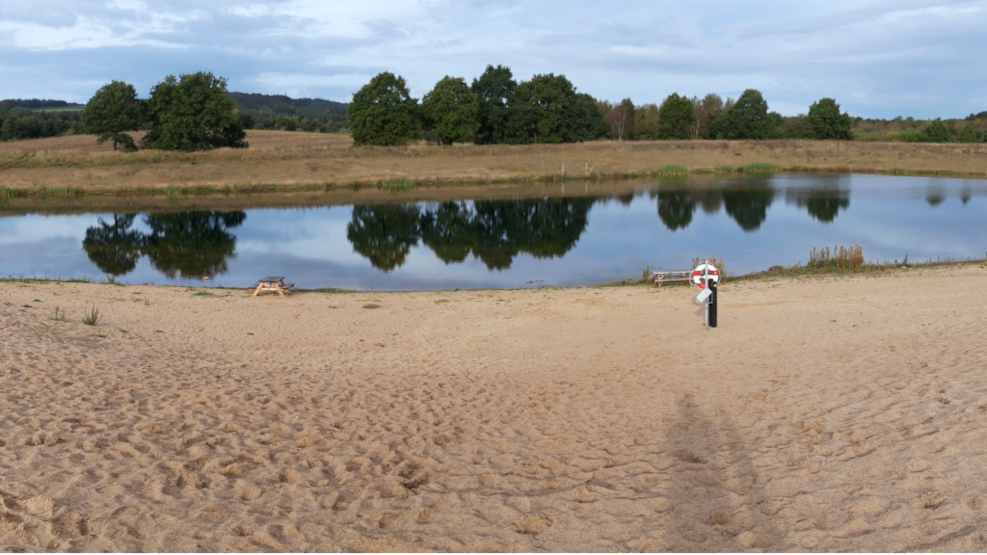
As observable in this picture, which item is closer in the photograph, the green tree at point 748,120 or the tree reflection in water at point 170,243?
the tree reflection in water at point 170,243

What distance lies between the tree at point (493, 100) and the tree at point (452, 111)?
2489mm

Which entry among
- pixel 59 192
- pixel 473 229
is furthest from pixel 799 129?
pixel 59 192

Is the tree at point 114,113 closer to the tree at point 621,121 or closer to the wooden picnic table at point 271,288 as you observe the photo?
the wooden picnic table at point 271,288

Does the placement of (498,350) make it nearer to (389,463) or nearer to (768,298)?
(389,463)

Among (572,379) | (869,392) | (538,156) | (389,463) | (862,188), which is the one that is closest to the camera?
(389,463)

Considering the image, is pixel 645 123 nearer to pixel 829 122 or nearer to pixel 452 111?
pixel 829 122

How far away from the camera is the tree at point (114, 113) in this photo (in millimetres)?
56156

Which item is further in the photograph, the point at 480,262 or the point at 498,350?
the point at 480,262

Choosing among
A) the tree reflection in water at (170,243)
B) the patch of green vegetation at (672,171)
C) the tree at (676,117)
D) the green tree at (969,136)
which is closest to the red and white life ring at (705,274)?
the tree reflection in water at (170,243)

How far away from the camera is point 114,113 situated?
56344 mm

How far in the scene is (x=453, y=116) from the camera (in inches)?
2579

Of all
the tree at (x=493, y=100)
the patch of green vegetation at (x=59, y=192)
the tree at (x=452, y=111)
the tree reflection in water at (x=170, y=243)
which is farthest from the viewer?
the tree at (x=493, y=100)

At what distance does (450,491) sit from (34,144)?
7873 cm

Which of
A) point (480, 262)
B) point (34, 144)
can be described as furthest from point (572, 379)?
point (34, 144)
